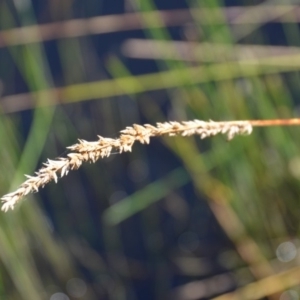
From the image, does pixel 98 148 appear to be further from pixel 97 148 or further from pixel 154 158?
pixel 154 158

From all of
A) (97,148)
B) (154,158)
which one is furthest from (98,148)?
(154,158)

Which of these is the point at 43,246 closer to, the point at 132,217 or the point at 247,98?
the point at 132,217

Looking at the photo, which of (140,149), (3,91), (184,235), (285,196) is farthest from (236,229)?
(3,91)

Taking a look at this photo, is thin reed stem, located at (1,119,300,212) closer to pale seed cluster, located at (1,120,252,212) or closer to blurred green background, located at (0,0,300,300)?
pale seed cluster, located at (1,120,252,212)

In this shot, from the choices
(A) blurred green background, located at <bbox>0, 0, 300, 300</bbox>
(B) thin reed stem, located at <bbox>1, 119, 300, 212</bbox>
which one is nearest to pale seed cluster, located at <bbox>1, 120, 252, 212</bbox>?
(B) thin reed stem, located at <bbox>1, 119, 300, 212</bbox>

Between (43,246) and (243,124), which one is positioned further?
(43,246)

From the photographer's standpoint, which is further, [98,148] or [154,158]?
[154,158]
